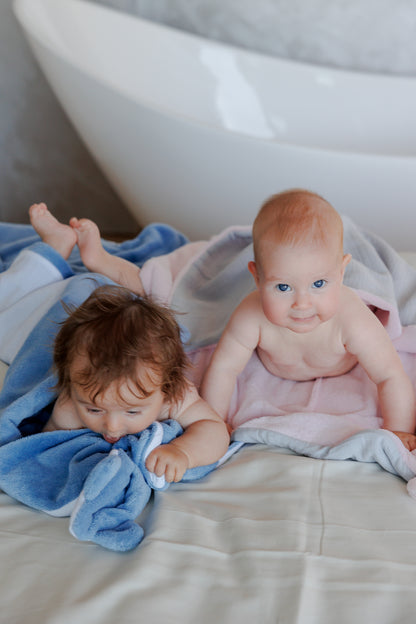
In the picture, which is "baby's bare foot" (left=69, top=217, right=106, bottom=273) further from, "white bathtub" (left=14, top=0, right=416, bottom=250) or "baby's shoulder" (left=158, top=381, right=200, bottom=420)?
"white bathtub" (left=14, top=0, right=416, bottom=250)

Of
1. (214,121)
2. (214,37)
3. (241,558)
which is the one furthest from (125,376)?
(214,37)

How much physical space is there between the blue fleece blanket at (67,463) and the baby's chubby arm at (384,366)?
34 centimetres

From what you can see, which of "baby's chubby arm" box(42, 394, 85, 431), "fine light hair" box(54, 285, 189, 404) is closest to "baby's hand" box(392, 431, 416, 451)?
"fine light hair" box(54, 285, 189, 404)

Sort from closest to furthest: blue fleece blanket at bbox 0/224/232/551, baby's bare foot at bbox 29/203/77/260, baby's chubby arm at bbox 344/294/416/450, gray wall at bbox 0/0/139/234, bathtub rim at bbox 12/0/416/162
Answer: blue fleece blanket at bbox 0/224/232/551 < baby's chubby arm at bbox 344/294/416/450 < baby's bare foot at bbox 29/203/77/260 < bathtub rim at bbox 12/0/416/162 < gray wall at bbox 0/0/139/234

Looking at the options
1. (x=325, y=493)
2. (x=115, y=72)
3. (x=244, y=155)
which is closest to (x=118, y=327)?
(x=325, y=493)

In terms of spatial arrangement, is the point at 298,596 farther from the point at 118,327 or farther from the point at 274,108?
the point at 274,108

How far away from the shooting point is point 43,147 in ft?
9.62

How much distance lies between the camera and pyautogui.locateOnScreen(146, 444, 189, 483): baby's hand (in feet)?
3.23

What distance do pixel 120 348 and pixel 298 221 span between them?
1.13ft

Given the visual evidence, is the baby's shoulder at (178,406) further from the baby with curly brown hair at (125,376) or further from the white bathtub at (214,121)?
the white bathtub at (214,121)

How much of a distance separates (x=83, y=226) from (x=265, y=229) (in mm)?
563

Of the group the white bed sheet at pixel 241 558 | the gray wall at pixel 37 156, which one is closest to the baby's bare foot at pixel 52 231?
the white bed sheet at pixel 241 558

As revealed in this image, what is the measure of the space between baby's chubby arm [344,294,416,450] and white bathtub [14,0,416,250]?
0.88 meters

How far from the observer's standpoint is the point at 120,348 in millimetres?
947
